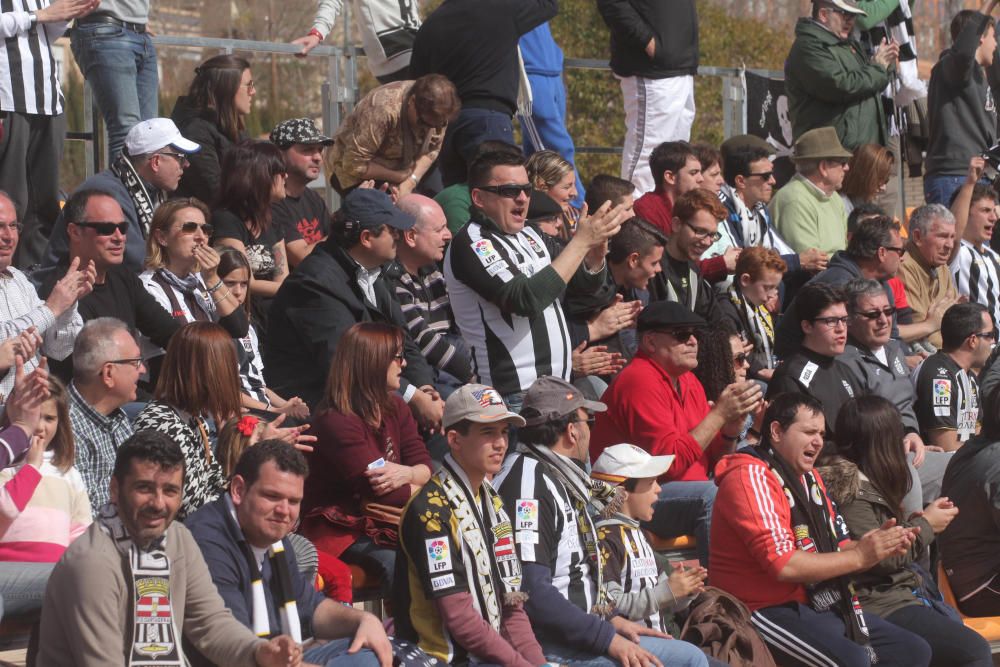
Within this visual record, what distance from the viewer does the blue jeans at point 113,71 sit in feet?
28.4

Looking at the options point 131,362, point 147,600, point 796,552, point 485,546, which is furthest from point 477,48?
point 147,600

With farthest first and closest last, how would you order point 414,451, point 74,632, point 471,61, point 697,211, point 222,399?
point 471,61 → point 697,211 → point 414,451 → point 222,399 → point 74,632

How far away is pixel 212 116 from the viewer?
28.7 ft

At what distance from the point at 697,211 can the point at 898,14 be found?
425cm

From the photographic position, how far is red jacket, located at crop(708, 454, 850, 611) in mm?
6199

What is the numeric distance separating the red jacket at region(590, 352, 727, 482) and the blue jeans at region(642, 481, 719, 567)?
4.5 inches

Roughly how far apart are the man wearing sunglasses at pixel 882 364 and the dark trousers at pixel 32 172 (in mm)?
4073

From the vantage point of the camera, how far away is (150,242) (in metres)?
7.18

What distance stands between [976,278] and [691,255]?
263cm

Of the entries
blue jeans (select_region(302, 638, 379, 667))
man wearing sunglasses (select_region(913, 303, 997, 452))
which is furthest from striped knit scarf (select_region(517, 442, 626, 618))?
man wearing sunglasses (select_region(913, 303, 997, 452))

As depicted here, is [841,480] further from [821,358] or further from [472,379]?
[472,379]

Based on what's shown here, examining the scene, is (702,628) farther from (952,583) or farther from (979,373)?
(979,373)

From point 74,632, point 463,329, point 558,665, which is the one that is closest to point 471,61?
point 463,329

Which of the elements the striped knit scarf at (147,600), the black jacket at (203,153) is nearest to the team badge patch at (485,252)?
the black jacket at (203,153)
